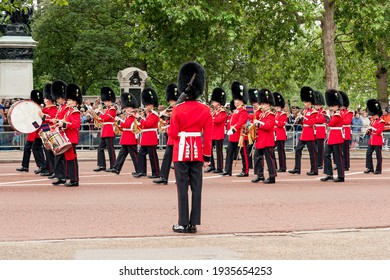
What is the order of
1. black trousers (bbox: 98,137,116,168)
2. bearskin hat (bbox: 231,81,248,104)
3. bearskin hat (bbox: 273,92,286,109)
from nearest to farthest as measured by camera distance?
bearskin hat (bbox: 231,81,248,104) < black trousers (bbox: 98,137,116,168) < bearskin hat (bbox: 273,92,286,109)

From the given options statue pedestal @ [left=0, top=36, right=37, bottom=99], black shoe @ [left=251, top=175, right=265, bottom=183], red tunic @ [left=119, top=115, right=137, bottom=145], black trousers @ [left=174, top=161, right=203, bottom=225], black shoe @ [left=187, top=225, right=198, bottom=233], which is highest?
statue pedestal @ [left=0, top=36, right=37, bottom=99]

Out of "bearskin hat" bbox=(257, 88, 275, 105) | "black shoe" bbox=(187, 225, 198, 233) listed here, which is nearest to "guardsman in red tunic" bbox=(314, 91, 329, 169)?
"bearskin hat" bbox=(257, 88, 275, 105)

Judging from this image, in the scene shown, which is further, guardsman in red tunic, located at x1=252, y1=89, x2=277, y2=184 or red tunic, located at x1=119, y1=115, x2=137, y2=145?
red tunic, located at x1=119, y1=115, x2=137, y2=145

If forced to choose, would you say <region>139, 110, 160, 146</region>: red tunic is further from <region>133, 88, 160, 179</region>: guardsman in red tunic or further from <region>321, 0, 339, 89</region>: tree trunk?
<region>321, 0, 339, 89</region>: tree trunk

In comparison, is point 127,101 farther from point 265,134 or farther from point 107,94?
point 265,134

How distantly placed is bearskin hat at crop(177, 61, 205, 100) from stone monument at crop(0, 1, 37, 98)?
59.3 ft

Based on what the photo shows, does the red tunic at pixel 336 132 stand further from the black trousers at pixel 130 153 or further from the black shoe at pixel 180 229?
the black shoe at pixel 180 229

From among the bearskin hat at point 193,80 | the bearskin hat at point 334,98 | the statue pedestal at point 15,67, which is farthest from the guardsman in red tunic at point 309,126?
the statue pedestal at point 15,67

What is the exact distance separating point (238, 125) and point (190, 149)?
25.9 ft

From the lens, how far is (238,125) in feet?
59.9

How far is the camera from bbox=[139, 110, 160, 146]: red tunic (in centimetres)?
1805

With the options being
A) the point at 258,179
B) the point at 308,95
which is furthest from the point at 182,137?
the point at 308,95

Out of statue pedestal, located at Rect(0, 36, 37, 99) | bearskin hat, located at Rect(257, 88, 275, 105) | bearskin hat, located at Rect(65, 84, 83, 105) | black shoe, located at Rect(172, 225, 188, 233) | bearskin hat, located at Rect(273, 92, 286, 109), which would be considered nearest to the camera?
black shoe, located at Rect(172, 225, 188, 233)

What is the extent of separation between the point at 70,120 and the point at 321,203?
454 centimetres
